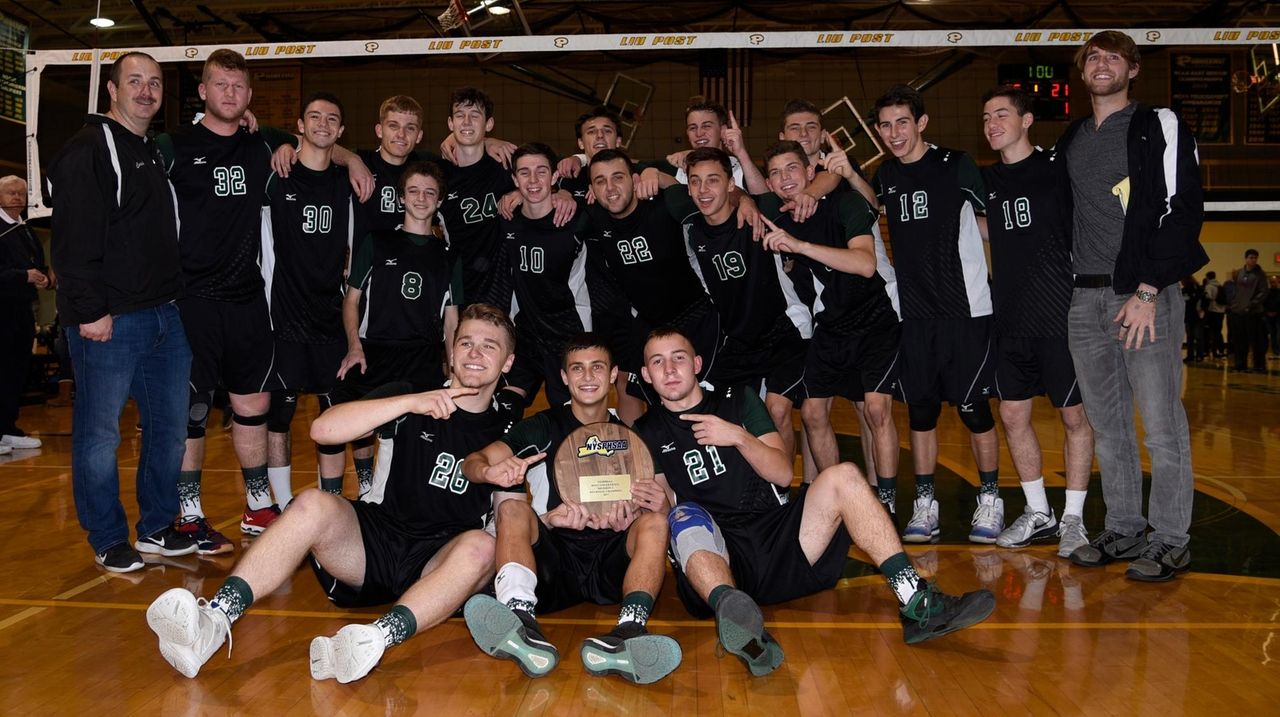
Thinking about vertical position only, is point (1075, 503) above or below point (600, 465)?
below

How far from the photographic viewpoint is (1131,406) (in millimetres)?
5078

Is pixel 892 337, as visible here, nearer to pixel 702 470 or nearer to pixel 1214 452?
pixel 702 470

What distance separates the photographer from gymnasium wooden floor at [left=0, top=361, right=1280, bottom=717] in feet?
10.5

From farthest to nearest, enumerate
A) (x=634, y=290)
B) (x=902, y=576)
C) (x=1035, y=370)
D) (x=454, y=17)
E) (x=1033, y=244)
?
(x=454, y=17) < (x=634, y=290) < (x=1035, y=370) < (x=1033, y=244) < (x=902, y=576)

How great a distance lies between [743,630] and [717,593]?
0.63 feet

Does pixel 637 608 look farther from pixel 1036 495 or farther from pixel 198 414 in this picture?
pixel 198 414

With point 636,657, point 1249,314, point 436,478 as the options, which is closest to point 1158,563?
point 636,657

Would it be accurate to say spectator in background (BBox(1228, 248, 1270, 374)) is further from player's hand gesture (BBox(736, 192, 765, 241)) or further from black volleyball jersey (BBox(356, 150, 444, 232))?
black volleyball jersey (BBox(356, 150, 444, 232))

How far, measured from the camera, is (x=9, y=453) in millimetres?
8844

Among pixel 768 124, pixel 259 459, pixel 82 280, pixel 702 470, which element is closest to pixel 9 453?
pixel 259 459

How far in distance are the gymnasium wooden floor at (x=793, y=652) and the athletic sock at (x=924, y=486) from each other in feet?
1.08

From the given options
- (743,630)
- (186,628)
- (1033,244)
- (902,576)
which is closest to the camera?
(186,628)

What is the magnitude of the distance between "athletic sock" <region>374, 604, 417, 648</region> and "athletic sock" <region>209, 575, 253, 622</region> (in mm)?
487

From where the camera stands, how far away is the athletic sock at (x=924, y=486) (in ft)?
18.5
